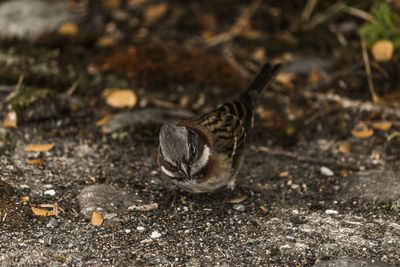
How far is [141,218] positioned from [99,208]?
0.35m

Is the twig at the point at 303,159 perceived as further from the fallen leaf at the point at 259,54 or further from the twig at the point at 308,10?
the twig at the point at 308,10

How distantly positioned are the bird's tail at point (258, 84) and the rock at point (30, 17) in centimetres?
347

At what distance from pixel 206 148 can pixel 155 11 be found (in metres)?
4.08

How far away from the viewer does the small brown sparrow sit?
3.81 m

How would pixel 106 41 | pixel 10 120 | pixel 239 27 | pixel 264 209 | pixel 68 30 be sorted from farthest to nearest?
pixel 239 27 → pixel 68 30 → pixel 106 41 → pixel 10 120 → pixel 264 209

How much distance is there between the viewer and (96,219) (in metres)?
3.87

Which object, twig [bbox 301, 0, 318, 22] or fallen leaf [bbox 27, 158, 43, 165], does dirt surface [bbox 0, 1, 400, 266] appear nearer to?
fallen leaf [bbox 27, 158, 43, 165]

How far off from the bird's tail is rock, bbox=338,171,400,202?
1217 mm

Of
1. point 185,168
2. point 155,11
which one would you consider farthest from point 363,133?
point 155,11

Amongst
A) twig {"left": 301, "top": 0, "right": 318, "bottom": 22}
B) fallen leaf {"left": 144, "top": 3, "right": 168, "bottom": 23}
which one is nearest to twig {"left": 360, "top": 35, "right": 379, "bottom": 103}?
twig {"left": 301, "top": 0, "right": 318, "bottom": 22}

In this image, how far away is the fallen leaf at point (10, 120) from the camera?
16.4ft

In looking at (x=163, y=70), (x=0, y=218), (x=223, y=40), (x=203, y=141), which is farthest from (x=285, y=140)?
(x=0, y=218)

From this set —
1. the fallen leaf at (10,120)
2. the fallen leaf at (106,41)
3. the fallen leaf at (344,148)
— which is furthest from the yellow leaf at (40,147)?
the fallen leaf at (344,148)

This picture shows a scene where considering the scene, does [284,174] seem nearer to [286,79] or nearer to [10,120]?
[286,79]
